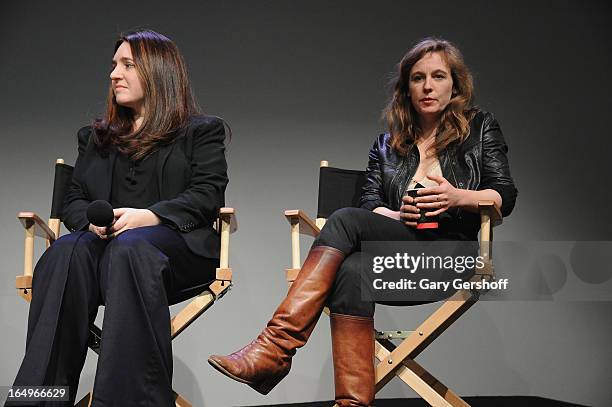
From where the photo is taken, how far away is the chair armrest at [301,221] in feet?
8.70

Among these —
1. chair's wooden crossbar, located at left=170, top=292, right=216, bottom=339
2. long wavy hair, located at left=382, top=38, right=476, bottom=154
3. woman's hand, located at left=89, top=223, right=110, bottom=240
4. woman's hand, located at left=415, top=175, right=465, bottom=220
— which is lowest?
chair's wooden crossbar, located at left=170, top=292, right=216, bottom=339

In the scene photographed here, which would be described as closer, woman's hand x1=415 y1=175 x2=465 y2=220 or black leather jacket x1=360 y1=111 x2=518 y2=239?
woman's hand x1=415 y1=175 x2=465 y2=220

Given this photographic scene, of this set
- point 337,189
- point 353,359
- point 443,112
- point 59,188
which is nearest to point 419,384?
point 353,359

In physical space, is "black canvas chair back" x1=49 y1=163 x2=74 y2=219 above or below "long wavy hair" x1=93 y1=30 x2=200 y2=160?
below

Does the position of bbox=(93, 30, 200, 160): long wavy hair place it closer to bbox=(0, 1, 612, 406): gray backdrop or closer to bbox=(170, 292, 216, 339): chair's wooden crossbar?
bbox=(170, 292, 216, 339): chair's wooden crossbar

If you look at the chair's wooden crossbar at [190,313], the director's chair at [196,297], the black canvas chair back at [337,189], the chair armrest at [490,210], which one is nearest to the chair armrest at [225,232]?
the director's chair at [196,297]

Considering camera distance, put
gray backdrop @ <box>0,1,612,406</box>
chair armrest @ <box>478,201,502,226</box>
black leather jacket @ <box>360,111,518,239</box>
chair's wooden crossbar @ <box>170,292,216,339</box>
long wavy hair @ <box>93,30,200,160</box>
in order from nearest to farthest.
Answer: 1. chair armrest @ <box>478,201,502,226</box>
2. chair's wooden crossbar @ <box>170,292,216,339</box>
3. black leather jacket @ <box>360,111,518,239</box>
4. long wavy hair @ <box>93,30,200,160</box>
5. gray backdrop @ <box>0,1,612,406</box>

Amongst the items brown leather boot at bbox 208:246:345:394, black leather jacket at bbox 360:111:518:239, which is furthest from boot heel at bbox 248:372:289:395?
black leather jacket at bbox 360:111:518:239

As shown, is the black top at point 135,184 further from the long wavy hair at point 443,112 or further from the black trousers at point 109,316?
the long wavy hair at point 443,112

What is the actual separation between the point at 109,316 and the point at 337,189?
114 centimetres

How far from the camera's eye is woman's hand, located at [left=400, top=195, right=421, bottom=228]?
2.53m

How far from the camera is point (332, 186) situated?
3.06 m

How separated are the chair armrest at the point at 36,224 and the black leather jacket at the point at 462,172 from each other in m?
1.08

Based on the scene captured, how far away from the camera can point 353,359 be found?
2.26 metres
